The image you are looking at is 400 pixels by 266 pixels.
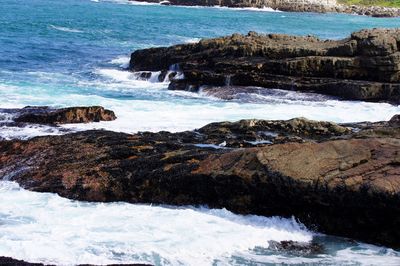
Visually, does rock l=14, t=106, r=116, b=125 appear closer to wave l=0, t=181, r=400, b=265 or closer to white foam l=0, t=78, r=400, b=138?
white foam l=0, t=78, r=400, b=138

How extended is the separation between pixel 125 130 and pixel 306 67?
16.5 m

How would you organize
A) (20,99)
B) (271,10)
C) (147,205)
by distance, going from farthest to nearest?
(271,10)
(20,99)
(147,205)

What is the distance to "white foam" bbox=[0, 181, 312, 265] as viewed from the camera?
12.2 meters

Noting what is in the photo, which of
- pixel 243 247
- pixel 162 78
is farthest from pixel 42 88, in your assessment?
pixel 243 247

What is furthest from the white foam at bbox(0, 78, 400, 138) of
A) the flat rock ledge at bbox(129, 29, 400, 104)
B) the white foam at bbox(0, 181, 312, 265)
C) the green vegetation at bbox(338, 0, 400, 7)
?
the green vegetation at bbox(338, 0, 400, 7)

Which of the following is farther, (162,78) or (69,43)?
(69,43)

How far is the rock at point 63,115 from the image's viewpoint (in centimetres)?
2405

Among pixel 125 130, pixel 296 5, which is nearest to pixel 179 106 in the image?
pixel 125 130

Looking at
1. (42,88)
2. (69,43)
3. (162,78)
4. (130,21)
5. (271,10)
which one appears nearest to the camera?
(42,88)

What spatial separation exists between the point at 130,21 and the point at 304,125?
249 feet

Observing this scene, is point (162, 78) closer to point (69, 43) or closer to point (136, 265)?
point (69, 43)

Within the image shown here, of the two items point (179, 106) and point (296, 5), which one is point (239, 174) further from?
point (296, 5)

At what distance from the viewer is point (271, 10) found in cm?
15862

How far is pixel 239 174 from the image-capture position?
14.5 metres
